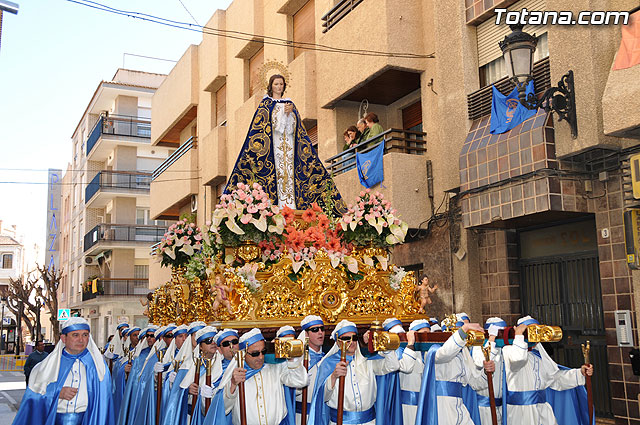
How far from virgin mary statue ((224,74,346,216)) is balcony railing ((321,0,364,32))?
5976mm

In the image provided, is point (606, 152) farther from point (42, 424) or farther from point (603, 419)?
point (42, 424)

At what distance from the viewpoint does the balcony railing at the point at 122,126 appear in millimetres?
36062

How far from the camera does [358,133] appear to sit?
13969 millimetres

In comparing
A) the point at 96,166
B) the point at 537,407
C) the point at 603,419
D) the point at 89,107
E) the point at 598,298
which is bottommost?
the point at 603,419

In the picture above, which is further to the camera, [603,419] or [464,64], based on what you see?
[464,64]

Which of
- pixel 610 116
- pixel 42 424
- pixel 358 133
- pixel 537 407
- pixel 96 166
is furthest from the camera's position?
pixel 96 166

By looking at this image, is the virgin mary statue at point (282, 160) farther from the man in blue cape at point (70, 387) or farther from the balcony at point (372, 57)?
the balcony at point (372, 57)

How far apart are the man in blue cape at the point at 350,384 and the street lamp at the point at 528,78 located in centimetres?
447

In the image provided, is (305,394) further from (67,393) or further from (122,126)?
(122,126)

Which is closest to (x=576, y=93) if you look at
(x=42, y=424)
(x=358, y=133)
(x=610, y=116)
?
(x=610, y=116)

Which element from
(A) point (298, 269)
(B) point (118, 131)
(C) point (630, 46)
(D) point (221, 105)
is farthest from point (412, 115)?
(B) point (118, 131)

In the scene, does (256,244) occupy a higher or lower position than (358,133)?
lower

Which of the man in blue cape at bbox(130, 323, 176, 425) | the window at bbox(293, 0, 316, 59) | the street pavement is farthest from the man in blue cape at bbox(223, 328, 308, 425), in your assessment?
the window at bbox(293, 0, 316, 59)

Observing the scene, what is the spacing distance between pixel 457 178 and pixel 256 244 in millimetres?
5439
